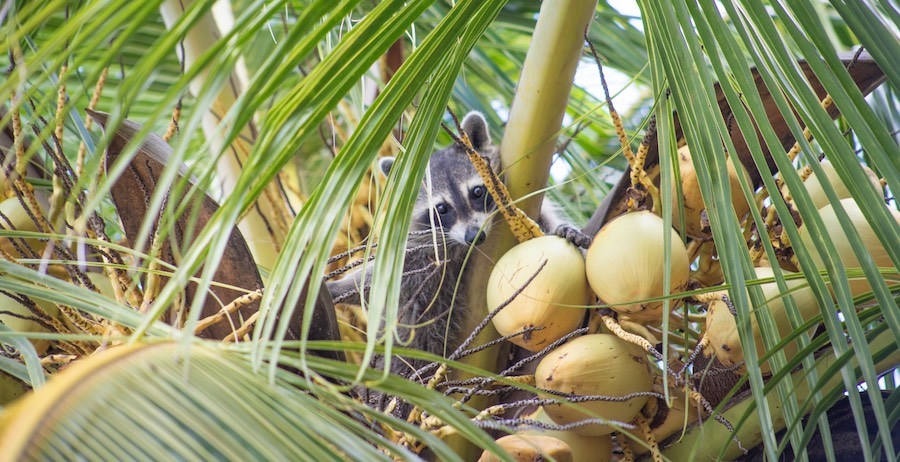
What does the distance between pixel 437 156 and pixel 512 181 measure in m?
1.81

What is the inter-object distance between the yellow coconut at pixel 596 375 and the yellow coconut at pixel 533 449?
6 cm

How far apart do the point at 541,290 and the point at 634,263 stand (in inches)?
5.7

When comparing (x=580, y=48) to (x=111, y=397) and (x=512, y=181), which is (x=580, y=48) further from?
(x=111, y=397)

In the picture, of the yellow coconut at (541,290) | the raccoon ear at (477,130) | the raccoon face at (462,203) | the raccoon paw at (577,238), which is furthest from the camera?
the raccoon face at (462,203)

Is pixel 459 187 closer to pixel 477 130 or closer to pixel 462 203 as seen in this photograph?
pixel 462 203

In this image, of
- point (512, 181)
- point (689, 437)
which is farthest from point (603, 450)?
point (512, 181)

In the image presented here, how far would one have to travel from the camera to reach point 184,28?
0.54m

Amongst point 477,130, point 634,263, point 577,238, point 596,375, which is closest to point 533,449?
point 596,375

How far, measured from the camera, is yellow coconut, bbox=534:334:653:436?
3.70ft

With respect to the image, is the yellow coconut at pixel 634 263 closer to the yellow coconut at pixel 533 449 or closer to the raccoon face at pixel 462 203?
the yellow coconut at pixel 533 449

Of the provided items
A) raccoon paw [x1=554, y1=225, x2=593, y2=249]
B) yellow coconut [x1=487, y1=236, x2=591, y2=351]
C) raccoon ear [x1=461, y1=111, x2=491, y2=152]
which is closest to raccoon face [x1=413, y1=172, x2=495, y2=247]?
raccoon ear [x1=461, y1=111, x2=491, y2=152]

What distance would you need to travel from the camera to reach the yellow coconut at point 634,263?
3.50 feet

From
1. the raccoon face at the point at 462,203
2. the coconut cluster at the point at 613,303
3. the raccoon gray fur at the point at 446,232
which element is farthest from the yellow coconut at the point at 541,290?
the raccoon face at the point at 462,203

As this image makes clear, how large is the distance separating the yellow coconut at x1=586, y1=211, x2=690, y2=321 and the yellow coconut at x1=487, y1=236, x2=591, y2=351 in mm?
38
